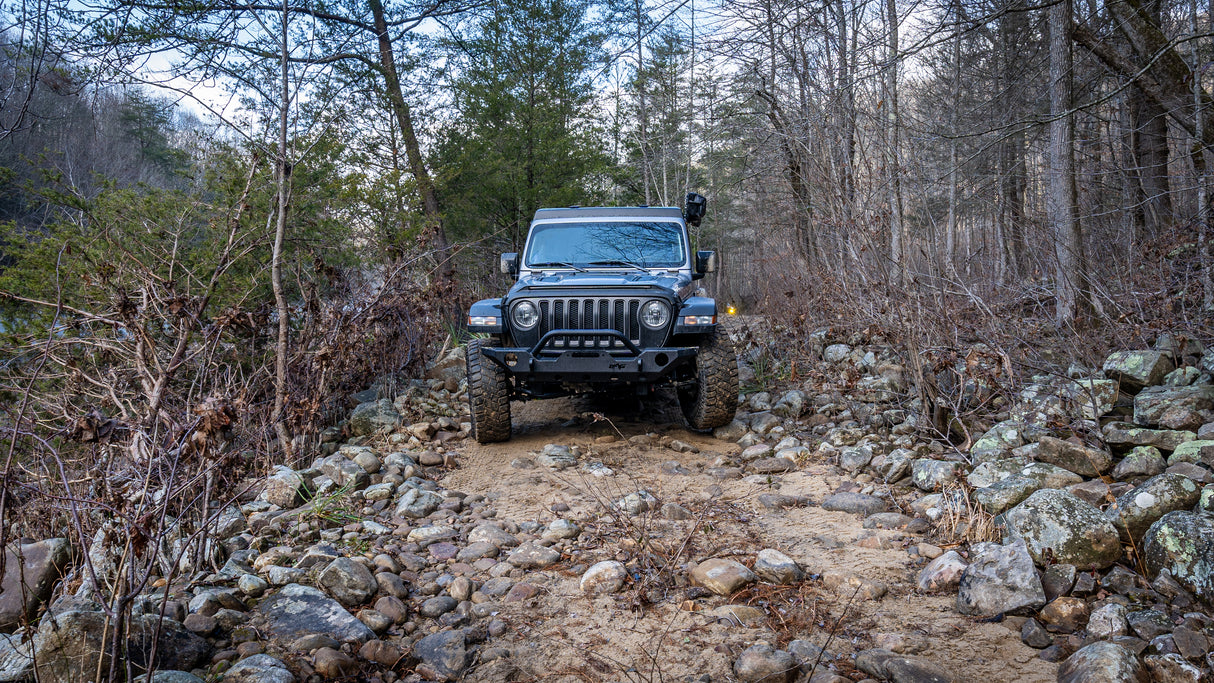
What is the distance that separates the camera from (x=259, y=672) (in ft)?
7.56

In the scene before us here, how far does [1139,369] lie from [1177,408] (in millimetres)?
831

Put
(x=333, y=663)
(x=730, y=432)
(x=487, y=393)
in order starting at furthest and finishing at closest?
(x=730, y=432), (x=487, y=393), (x=333, y=663)

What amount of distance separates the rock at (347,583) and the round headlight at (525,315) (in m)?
2.52

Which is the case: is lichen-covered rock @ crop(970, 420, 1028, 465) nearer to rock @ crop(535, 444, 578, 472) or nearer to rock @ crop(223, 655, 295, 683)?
rock @ crop(535, 444, 578, 472)

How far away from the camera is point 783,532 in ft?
12.2

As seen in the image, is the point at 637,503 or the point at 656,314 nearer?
the point at 637,503

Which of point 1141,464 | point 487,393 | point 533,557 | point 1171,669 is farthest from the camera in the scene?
point 487,393

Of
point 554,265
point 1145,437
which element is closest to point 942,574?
point 1145,437

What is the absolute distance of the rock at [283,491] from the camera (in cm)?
425

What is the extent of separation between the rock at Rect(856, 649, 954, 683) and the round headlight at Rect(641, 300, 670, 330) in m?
3.12

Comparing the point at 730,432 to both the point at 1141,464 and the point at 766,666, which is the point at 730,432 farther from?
the point at 766,666

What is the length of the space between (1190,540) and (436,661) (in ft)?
9.62

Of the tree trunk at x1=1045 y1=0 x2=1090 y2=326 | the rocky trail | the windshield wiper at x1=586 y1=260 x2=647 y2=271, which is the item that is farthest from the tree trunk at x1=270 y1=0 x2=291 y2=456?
the tree trunk at x1=1045 y1=0 x2=1090 y2=326

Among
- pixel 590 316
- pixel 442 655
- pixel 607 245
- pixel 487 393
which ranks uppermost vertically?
pixel 607 245
